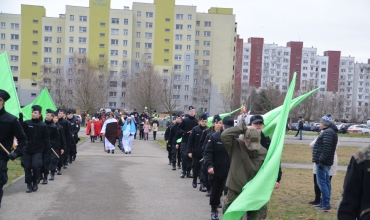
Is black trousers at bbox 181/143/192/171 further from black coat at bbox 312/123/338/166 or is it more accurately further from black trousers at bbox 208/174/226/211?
black trousers at bbox 208/174/226/211

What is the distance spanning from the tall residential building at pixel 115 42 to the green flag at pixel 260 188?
8123cm

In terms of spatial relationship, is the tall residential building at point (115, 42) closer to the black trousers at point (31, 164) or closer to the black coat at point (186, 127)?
the black coat at point (186, 127)

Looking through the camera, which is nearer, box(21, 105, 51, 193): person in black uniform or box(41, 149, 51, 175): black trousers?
box(21, 105, 51, 193): person in black uniform

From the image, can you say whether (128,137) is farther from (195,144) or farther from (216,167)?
(216,167)

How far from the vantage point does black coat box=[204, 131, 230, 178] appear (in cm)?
846

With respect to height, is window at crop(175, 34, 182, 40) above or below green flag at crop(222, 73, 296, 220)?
above

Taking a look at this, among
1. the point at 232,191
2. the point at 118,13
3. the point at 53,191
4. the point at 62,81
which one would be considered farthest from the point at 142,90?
the point at 232,191

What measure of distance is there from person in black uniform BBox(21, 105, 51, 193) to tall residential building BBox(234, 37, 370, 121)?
109m

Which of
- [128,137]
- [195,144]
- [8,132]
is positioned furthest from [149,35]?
[8,132]

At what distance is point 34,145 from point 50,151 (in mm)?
846

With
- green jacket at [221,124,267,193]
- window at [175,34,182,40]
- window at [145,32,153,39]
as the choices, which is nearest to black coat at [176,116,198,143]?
green jacket at [221,124,267,193]

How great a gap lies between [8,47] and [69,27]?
12.9 m

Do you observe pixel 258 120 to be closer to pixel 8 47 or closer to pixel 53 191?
pixel 53 191

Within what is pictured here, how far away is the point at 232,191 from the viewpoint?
23.1 feet
